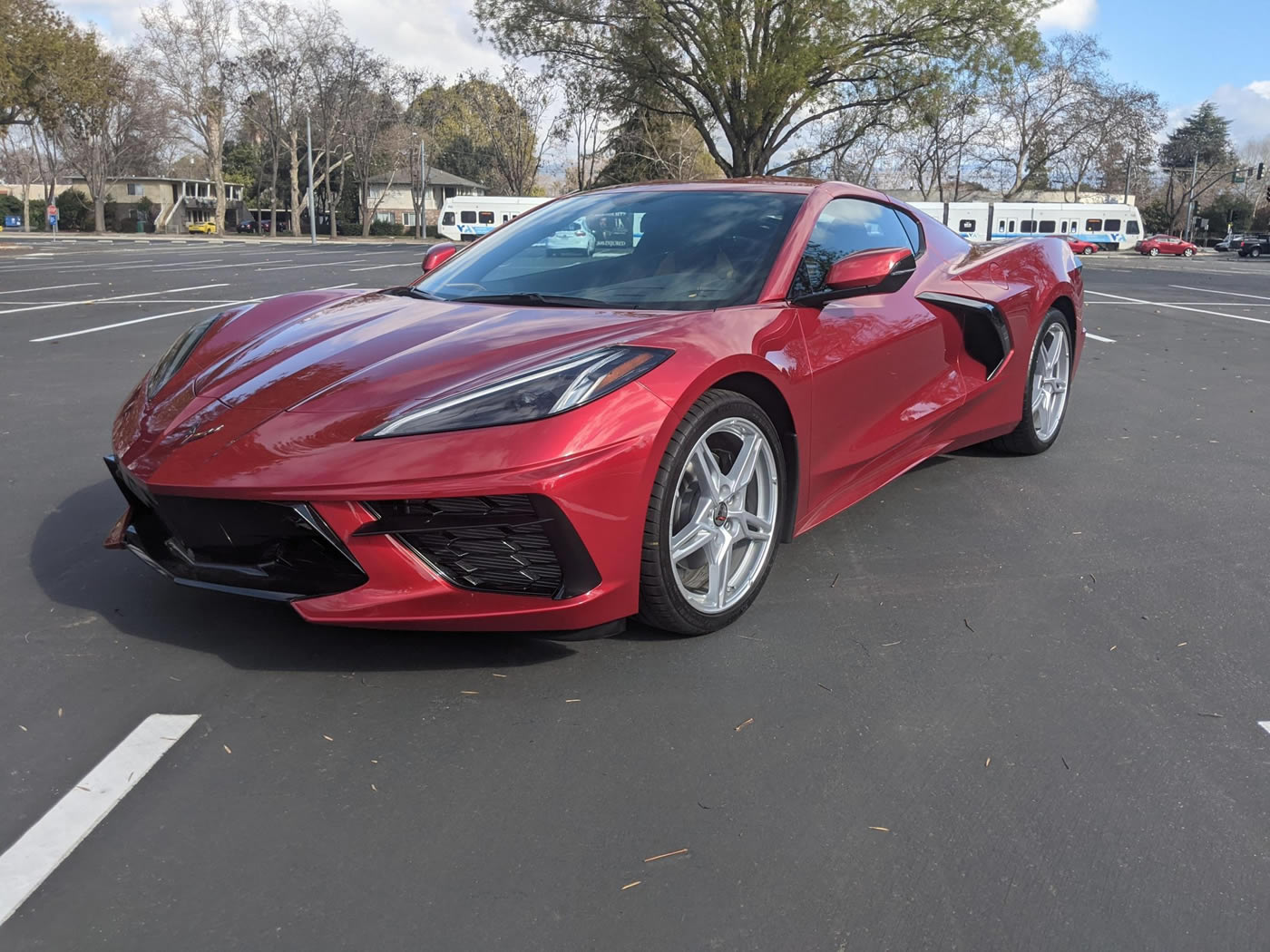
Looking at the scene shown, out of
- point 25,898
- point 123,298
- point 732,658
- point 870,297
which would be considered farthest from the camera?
point 123,298

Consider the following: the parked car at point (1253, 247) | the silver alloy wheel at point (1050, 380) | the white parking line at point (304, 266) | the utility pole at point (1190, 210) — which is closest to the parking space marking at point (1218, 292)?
the silver alloy wheel at point (1050, 380)

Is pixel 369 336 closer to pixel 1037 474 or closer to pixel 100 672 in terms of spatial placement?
pixel 100 672

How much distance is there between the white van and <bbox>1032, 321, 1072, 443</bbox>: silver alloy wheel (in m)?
48.6

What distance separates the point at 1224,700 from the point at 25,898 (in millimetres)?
2736

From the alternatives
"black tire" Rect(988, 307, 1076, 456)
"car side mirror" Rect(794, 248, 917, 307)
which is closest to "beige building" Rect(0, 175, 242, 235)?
"black tire" Rect(988, 307, 1076, 456)

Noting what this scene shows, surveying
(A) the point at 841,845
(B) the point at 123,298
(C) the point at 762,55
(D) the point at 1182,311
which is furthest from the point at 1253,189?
→ (A) the point at 841,845

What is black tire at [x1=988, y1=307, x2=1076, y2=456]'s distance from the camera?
16.0ft

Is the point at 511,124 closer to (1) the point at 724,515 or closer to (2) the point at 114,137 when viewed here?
(2) the point at 114,137

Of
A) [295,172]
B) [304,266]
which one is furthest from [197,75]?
[304,266]

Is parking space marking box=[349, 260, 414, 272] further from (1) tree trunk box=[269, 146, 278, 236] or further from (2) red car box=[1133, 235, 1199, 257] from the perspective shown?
(2) red car box=[1133, 235, 1199, 257]

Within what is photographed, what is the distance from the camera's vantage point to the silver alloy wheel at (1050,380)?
5.09 metres

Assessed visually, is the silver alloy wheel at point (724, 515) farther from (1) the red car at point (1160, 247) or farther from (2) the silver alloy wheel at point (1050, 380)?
(1) the red car at point (1160, 247)

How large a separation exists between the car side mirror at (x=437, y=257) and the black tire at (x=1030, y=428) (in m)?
2.68

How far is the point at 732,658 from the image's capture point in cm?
288
